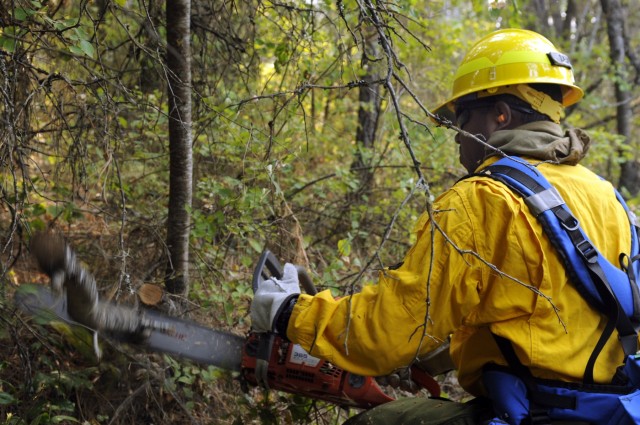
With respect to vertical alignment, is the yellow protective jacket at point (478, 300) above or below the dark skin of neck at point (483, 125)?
below

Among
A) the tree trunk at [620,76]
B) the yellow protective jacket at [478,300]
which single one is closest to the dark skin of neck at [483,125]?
the yellow protective jacket at [478,300]

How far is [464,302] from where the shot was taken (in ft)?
7.03

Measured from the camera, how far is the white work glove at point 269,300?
93.0 inches

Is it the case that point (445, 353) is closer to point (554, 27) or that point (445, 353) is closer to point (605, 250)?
point (605, 250)

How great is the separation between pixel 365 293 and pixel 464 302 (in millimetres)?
360

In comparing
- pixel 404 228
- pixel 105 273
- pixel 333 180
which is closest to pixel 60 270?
pixel 105 273

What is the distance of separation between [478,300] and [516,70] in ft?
3.45

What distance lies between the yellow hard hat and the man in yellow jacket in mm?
191

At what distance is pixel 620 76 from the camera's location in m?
8.92

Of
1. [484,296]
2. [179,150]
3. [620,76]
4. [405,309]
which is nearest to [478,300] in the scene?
[484,296]

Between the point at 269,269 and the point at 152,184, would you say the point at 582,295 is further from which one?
the point at 152,184

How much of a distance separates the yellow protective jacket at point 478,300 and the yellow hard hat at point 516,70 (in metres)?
0.48

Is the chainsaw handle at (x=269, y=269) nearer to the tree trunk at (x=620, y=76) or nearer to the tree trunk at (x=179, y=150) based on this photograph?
the tree trunk at (x=179, y=150)

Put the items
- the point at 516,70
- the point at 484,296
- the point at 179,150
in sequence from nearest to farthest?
the point at 484,296
the point at 516,70
the point at 179,150
